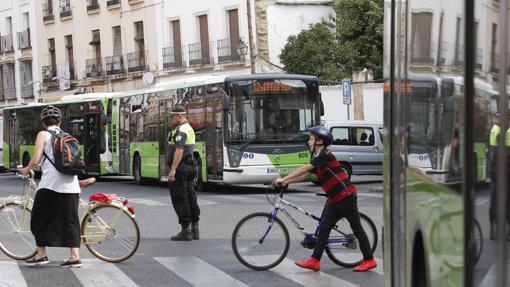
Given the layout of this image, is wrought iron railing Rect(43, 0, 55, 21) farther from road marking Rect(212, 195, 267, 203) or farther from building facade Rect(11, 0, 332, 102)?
road marking Rect(212, 195, 267, 203)

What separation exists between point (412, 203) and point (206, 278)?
5481mm

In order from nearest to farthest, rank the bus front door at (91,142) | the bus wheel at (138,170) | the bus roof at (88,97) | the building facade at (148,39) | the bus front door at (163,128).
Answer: the bus front door at (163,128)
the bus wheel at (138,170)
the bus roof at (88,97)
the bus front door at (91,142)
the building facade at (148,39)

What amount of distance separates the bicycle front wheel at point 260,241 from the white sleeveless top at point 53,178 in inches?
71.8

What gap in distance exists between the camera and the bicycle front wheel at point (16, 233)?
10641mm

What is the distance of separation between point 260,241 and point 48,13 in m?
46.9

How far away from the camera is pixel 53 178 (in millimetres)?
9727

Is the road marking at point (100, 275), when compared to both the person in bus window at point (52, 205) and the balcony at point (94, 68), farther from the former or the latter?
the balcony at point (94, 68)

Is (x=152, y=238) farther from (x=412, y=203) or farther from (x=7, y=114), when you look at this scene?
(x=7, y=114)

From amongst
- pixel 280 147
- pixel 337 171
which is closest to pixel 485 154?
pixel 337 171

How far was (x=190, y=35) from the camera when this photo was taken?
4378cm

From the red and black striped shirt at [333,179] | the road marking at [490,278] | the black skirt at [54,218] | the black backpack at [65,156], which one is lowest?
the black skirt at [54,218]

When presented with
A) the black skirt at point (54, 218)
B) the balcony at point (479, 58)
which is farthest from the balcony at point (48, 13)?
the balcony at point (479, 58)

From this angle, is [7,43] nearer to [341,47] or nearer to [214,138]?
[341,47]

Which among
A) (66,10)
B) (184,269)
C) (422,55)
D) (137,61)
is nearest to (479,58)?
(422,55)
